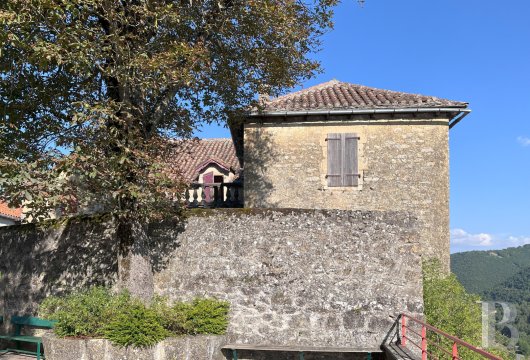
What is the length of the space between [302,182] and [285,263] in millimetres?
4256

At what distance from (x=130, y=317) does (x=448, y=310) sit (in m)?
7.13

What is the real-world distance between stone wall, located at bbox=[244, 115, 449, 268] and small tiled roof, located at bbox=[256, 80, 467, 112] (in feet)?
1.38

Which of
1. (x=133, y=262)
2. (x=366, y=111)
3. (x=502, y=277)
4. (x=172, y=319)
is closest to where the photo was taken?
(x=172, y=319)

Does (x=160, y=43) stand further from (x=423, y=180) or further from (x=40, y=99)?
(x=423, y=180)

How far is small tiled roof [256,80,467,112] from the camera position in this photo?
1245 centimetres

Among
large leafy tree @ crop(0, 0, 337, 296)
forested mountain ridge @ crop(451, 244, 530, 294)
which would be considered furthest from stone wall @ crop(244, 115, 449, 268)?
forested mountain ridge @ crop(451, 244, 530, 294)

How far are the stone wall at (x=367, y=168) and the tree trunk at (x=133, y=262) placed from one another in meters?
4.50

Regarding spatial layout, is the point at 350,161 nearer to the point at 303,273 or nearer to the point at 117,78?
the point at 303,273

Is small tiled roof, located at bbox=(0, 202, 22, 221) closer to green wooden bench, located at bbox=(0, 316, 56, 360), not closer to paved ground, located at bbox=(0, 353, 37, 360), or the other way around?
green wooden bench, located at bbox=(0, 316, 56, 360)

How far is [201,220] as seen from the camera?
9430 millimetres

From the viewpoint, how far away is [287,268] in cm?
905

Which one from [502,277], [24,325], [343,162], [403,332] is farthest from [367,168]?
[502,277]

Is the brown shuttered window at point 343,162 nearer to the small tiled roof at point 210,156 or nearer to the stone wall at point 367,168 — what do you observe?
the stone wall at point 367,168

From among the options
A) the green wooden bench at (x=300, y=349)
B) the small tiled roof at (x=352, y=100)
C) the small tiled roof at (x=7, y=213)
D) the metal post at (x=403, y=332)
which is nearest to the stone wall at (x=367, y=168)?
the small tiled roof at (x=352, y=100)
